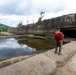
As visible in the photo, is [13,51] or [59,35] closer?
[59,35]

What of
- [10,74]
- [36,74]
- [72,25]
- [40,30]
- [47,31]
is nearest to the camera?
[10,74]

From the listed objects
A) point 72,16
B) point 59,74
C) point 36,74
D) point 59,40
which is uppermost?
point 72,16

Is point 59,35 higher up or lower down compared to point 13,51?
higher up

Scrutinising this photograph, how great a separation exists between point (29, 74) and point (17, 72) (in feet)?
1.13

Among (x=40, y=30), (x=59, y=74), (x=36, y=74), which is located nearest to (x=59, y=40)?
(x=59, y=74)

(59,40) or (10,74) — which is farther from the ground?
(59,40)

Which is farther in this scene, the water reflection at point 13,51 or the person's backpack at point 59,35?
the water reflection at point 13,51

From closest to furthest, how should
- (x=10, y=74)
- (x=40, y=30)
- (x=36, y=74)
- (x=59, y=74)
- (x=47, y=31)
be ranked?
1. (x=10, y=74)
2. (x=36, y=74)
3. (x=59, y=74)
4. (x=47, y=31)
5. (x=40, y=30)

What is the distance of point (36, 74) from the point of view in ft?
11.3

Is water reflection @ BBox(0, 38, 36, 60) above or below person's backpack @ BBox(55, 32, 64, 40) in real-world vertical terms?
below

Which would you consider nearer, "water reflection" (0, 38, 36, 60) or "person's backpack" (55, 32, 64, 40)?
"person's backpack" (55, 32, 64, 40)

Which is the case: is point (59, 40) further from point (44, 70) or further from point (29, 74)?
point (29, 74)

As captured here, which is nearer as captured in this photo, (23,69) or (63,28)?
(23,69)

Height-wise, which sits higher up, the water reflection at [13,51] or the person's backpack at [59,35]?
the person's backpack at [59,35]
